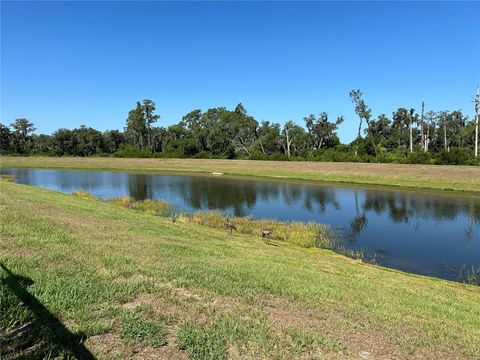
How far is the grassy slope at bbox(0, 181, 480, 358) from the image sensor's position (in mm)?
5230

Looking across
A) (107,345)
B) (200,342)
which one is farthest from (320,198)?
(107,345)

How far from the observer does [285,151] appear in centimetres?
10681

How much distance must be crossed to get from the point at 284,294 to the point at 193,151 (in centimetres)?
10540

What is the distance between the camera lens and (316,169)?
61.6m

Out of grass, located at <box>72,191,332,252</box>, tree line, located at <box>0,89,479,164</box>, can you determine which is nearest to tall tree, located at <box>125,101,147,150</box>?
tree line, located at <box>0,89,479,164</box>

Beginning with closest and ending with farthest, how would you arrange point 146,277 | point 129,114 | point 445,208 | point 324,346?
point 324,346 < point 146,277 < point 445,208 < point 129,114

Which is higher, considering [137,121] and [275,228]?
[137,121]

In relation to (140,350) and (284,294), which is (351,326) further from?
(140,350)

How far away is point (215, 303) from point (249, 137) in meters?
110

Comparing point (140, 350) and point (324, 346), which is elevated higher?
point (140, 350)

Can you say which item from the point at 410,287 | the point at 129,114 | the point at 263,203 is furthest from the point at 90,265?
the point at 129,114

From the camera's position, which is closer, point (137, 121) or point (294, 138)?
point (294, 138)

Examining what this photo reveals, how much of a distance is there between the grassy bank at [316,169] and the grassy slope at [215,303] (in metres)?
38.4

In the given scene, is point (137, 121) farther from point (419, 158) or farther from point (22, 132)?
point (419, 158)
